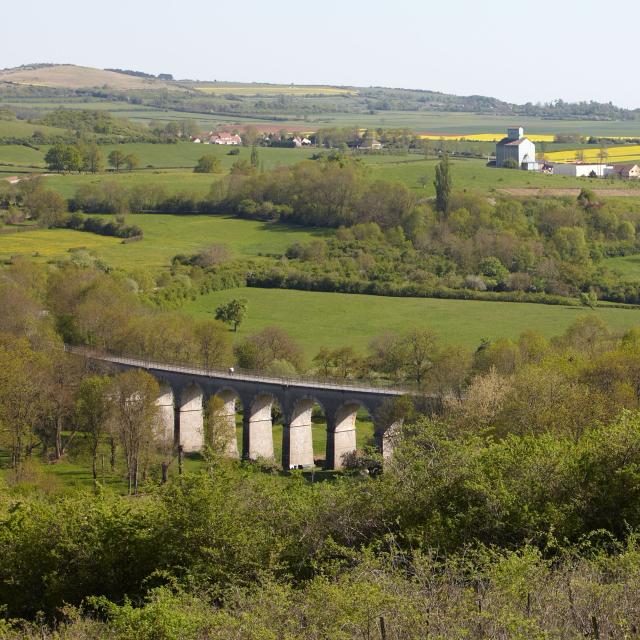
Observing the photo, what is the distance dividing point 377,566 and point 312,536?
3971 millimetres

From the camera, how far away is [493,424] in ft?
159

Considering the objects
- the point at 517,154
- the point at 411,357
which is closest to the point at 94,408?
the point at 411,357

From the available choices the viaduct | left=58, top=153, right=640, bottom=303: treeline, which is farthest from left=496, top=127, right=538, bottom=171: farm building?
the viaduct

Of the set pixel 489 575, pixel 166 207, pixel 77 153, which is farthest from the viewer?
pixel 77 153

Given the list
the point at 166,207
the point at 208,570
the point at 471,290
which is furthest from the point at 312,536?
the point at 166,207

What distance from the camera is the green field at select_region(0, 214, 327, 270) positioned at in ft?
337

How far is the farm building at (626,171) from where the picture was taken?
456 ft

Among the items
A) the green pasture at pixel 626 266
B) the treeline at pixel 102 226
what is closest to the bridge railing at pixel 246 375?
the green pasture at pixel 626 266

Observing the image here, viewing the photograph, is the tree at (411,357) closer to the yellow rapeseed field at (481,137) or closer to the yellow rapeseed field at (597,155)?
the yellow rapeseed field at (597,155)

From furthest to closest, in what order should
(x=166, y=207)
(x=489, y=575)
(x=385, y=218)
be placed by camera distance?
(x=166, y=207), (x=385, y=218), (x=489, y=575)

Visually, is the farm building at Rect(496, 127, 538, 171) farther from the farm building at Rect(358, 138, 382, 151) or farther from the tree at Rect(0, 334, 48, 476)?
the tree at Rect(0, 334, 48, 476)

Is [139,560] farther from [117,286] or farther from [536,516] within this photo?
[117,286]

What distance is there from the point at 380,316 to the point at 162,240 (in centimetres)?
3004

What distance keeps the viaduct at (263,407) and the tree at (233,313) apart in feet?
49.2
